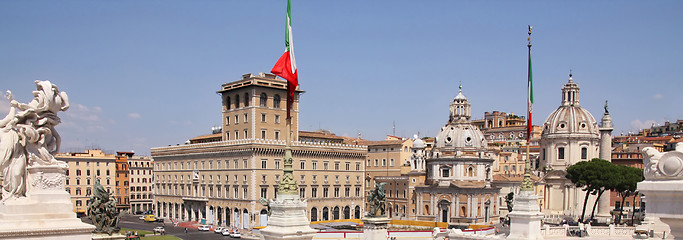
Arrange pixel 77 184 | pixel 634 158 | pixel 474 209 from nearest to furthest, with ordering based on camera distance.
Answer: pixel 474 209 < pixel 77 184 < pixel 634 158

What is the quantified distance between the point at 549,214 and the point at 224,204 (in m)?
41.1

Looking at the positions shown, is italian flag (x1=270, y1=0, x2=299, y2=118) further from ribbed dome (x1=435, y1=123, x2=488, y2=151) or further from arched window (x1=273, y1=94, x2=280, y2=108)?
ribbed dome (x1=435, y1=123, x2=488, y2=151)

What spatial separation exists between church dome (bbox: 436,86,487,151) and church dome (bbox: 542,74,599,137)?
11783mm

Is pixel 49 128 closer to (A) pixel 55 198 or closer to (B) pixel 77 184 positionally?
(A) pixel 55 198

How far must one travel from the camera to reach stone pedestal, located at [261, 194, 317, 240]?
13023 millimetres

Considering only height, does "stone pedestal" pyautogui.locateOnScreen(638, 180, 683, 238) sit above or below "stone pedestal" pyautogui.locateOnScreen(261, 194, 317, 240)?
above

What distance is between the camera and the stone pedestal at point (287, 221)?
1302cm

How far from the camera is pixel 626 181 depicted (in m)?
65.8

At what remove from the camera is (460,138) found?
3130 inches

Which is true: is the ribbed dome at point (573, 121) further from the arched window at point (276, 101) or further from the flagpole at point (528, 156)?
the flagpole at point (528, 156)

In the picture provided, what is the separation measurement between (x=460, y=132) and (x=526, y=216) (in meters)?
61.2

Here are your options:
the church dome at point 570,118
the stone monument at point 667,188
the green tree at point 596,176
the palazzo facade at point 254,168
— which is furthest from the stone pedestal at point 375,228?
the church dome at point 570,118

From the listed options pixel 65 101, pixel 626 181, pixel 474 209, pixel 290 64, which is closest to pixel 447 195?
pixel 474 209

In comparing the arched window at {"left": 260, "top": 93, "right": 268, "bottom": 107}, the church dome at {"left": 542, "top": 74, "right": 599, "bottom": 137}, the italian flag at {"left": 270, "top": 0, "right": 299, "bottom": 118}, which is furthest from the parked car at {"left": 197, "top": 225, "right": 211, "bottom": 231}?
the italian flag at {"left": 270, "top": 0, "right": 299, "bottom": 118}
